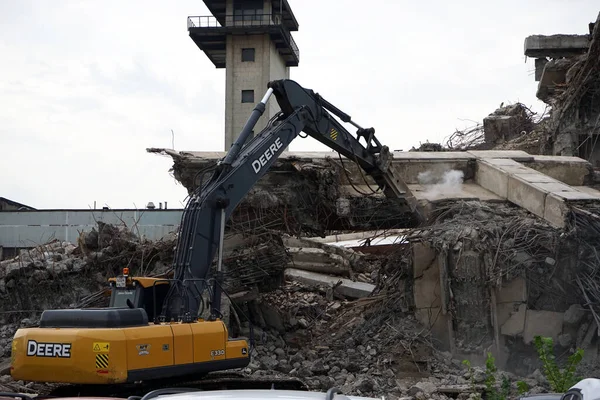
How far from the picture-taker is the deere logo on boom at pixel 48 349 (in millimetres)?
6980

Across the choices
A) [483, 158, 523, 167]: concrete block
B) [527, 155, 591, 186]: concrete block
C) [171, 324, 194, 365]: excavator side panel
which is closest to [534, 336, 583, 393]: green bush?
[171, 324, 194, 365]: excavator side panel

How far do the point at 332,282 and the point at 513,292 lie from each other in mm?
6078

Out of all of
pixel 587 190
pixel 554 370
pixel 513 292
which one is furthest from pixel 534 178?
pixel 554 370

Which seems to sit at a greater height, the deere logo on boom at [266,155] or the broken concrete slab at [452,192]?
the deere logo on boom at [266,155]

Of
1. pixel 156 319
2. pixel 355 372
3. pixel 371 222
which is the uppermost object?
pixel 371 222

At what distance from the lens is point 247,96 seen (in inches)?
1649

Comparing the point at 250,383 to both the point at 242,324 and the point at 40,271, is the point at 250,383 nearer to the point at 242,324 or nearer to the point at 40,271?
the point at 242,324

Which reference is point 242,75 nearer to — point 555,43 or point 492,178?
point 555,43

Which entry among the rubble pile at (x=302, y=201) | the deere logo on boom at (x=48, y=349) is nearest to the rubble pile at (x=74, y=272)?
the rubble pile at (x=302, y=201)

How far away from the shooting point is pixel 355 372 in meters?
10.5

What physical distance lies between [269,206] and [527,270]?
4304 millimetres

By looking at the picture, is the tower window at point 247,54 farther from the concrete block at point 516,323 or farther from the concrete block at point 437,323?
the concrete block at point 516,323

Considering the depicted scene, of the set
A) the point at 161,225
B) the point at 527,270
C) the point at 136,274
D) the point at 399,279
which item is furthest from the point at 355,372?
the point at 161,225

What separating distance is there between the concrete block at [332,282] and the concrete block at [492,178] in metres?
3.30
